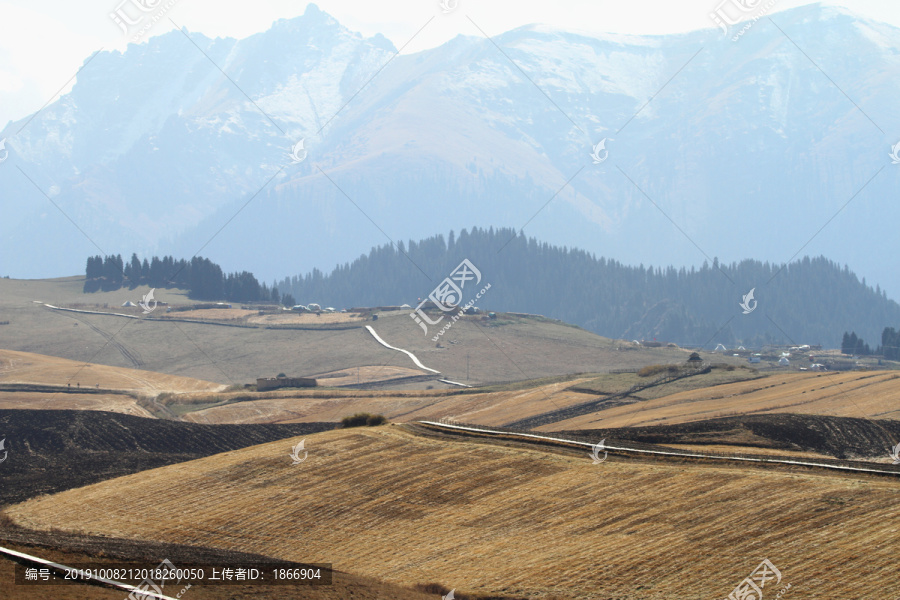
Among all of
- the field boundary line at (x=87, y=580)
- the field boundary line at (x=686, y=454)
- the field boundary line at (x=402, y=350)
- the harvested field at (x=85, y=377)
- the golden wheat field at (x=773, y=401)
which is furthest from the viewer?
the field boundary line at (x=402, y=350)

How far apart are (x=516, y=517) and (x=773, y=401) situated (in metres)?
46.5

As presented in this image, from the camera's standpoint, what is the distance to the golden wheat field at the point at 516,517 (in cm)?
3117

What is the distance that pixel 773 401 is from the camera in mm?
79250

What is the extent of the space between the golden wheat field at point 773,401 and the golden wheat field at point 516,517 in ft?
97.4

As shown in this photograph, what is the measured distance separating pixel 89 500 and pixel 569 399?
6171 cm

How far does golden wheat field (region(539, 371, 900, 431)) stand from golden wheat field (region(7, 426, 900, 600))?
29701 millimetres

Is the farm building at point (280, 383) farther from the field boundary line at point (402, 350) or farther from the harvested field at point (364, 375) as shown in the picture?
the field boundary line at point (402, 350)

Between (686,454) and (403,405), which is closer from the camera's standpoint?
(686,454)

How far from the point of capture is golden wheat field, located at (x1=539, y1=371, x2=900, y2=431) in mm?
72250

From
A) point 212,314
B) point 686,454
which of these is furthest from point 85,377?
point 686,454
